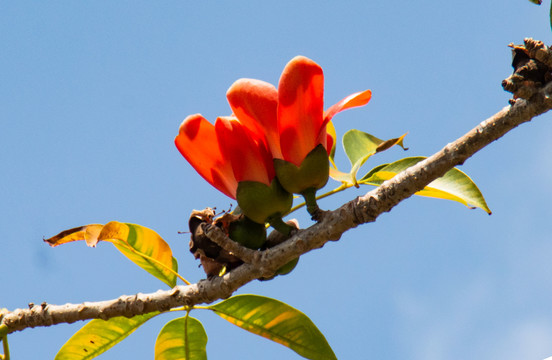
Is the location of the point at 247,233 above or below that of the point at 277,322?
above

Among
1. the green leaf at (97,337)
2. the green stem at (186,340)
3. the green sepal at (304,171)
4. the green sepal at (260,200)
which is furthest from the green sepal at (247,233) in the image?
the green leaf at (97,337)

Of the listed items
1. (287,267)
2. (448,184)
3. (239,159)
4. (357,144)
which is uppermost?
(357,144)

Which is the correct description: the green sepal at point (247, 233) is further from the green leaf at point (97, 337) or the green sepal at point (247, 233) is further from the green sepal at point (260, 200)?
the green leaf at point (97, 337)

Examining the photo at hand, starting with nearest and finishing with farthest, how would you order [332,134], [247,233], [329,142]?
[247,233] < [329,142] < [332,134]

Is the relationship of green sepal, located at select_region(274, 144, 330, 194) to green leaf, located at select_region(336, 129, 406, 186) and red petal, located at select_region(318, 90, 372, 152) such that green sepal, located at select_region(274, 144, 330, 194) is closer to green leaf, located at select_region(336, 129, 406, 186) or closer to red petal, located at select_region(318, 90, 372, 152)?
red petal, located at select_region(318, 90, 372, 152)

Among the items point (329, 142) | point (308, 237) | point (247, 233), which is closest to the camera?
point (308, 237)

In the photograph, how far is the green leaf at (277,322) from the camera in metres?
1.55

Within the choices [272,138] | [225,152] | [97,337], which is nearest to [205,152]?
[225,152]

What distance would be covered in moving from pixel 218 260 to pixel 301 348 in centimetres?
31

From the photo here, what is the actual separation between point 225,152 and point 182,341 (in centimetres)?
55

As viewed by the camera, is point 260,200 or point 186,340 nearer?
point 260,200

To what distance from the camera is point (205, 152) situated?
1.55m

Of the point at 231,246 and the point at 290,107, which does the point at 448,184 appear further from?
the point at 231,246

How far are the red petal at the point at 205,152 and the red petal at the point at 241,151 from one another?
0.10ft
